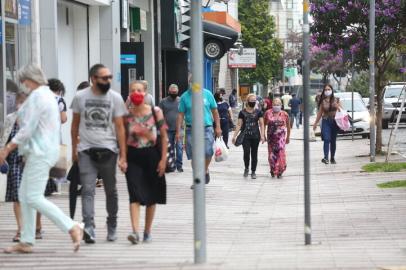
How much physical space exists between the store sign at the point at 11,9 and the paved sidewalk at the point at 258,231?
283 cm

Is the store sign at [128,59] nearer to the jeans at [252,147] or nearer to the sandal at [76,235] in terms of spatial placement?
the jeans at [252,147]

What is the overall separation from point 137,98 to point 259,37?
6481 cm

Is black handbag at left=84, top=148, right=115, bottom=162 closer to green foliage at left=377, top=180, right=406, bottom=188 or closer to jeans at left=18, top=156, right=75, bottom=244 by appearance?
jeans at left=18, top=156, right=75, bottom=244

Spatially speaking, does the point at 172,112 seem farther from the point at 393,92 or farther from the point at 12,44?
the point at 393,92

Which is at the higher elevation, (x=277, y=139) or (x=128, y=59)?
(x=128, y=59)

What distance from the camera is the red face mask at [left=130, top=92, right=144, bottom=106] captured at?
36.2ft

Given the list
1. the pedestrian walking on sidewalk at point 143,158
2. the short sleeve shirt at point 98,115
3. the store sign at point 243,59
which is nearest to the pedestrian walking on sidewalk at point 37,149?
the short sleeve shirt at point 98,115

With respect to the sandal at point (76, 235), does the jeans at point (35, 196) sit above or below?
above

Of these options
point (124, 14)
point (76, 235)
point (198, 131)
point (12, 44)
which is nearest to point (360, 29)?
point (124, 14)

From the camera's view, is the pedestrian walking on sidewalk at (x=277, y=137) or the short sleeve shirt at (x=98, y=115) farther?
the pedestrian walking on sidewalk at (x=277, y=137)

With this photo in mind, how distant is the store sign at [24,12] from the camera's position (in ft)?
55.2

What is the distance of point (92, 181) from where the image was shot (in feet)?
36.1

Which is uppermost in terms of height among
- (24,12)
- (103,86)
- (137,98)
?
(24,12)

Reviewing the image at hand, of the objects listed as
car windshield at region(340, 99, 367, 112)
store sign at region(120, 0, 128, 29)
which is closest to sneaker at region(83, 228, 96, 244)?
store sign at region(120, 0, 128, 29)
